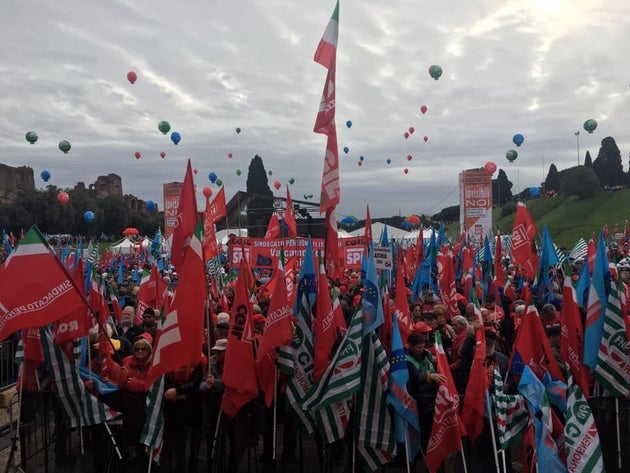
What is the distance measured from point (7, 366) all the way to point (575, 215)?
75.0 metres

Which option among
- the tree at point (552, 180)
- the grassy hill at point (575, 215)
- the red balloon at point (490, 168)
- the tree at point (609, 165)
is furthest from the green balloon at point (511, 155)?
the tree at point (552, 180)

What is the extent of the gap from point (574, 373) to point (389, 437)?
90.3 inches

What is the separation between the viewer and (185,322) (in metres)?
5.82

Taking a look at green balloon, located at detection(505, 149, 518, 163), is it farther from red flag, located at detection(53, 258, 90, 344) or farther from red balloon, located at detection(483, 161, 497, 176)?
red flag, located at detection(53, 258, 90, 344)

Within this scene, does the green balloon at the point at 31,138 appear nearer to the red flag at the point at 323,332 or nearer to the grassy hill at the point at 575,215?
the red flag at the point at 323,332

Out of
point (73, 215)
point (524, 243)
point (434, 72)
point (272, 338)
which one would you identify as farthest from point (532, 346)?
point (73, 215)

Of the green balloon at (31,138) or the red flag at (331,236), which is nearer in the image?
the red flag at (331,236)

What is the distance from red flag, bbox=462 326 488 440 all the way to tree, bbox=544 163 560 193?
10391cm

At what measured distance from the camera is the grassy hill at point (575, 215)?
214 feet

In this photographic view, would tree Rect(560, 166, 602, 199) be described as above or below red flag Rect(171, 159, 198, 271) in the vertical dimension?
above

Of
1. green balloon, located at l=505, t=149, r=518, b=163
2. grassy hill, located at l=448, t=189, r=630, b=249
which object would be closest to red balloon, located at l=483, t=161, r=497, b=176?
green balloon, located at l=505, t=149, r=518, b=163

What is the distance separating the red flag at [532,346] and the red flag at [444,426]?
95cm

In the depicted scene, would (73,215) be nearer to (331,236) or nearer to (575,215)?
(575,215)

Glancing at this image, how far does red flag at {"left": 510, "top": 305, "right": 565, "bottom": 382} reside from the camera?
6117mm
